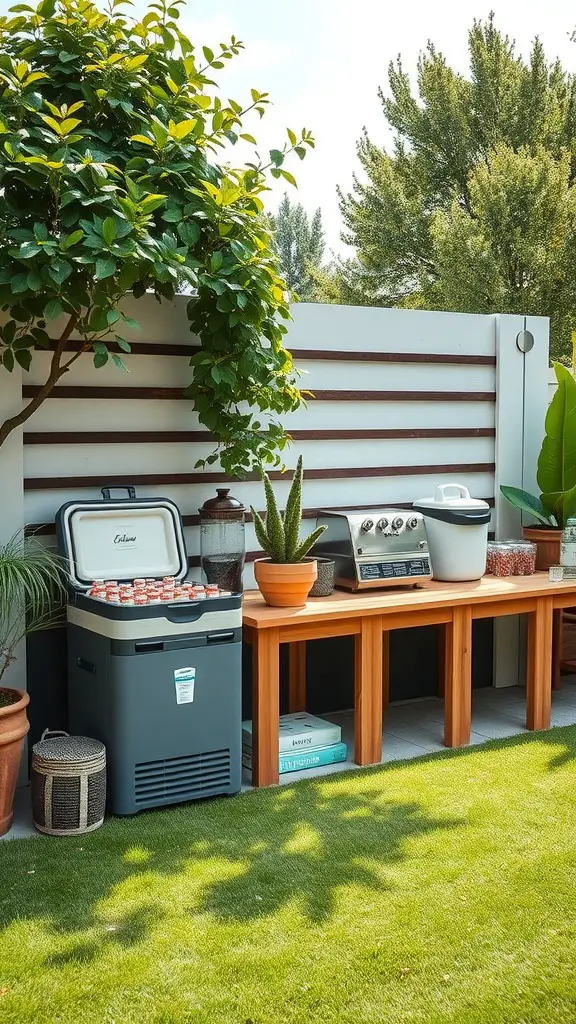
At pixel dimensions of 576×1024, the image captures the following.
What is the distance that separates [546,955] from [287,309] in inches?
109

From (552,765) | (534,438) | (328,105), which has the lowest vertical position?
(552,765)

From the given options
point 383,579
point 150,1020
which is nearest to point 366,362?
point 383,579

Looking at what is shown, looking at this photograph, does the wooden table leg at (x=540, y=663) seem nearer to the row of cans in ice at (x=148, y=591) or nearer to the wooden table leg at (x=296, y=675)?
the wooden table leg at (x=296, y=675)

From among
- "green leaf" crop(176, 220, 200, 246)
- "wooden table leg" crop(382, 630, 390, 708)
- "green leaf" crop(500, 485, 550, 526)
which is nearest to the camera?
"green leaf" crop(176, 220, 200, 246)

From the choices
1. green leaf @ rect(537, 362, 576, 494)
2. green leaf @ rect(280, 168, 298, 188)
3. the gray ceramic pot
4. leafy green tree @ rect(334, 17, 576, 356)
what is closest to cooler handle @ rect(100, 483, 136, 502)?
the gray ceramic pot

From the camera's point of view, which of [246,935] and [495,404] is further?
[495,404]

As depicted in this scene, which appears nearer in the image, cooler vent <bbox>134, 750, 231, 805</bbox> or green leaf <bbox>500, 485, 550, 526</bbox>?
cooler vent <bbox>134, 750, 231, 805</bbox>

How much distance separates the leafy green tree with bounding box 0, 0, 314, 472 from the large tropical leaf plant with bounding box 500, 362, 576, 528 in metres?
1.92

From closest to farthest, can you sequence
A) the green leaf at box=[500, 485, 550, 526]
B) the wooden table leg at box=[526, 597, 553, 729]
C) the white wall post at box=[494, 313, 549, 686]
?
1. the wooden table leg at box=[526, 597, 553, 729]
2. the green leaf at box=[500, 485, 550, 526]
3. the white wall post at box=[494, 313, 549, 686]

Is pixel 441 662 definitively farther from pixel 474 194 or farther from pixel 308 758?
pixel 474 194

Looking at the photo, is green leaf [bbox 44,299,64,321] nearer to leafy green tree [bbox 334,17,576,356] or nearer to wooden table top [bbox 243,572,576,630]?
wooden table top [bbox 243,572,576,630]

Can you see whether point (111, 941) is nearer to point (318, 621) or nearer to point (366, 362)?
point (318, 621)

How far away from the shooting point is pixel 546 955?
260 cm

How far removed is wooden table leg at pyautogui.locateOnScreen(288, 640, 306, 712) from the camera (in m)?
4.91
